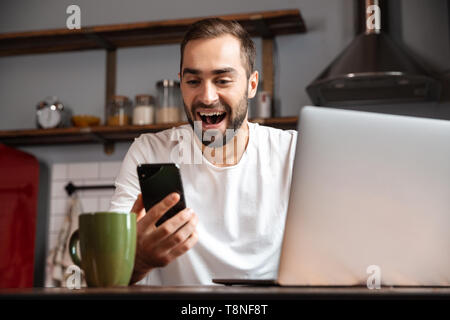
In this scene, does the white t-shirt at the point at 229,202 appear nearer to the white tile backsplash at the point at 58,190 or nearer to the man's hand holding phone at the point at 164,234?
the man's hand holding phone at the point at 164,234

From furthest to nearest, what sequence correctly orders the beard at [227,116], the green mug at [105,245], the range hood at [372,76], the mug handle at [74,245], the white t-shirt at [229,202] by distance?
1. the range hood at [372,76]
2. the beard at [227,116]
3. the white t-shirt at [229,202]
4. the mug handle at [74,245]
5. the green mug at [105,245]

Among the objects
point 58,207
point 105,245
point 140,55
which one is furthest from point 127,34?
point 105,245

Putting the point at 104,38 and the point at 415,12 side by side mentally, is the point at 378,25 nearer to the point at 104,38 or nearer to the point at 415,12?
the point at 415,12

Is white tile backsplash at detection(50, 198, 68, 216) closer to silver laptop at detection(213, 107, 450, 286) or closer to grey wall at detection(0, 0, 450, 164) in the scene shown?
grey wall at detection(0, 0, 450, 164)

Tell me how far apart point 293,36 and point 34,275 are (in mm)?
2085

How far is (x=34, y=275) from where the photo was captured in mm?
3590

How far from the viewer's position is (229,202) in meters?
1.76

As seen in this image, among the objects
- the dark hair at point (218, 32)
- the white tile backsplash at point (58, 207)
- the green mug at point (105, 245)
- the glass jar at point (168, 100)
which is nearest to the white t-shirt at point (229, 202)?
the dark hair at point (218, 32)

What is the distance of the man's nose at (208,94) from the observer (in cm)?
189

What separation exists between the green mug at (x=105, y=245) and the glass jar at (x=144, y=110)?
2.46 metres

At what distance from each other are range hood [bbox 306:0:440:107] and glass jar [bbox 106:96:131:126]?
1.06 meters

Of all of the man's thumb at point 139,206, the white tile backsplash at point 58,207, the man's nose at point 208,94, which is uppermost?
the man's nose at point 208,94
